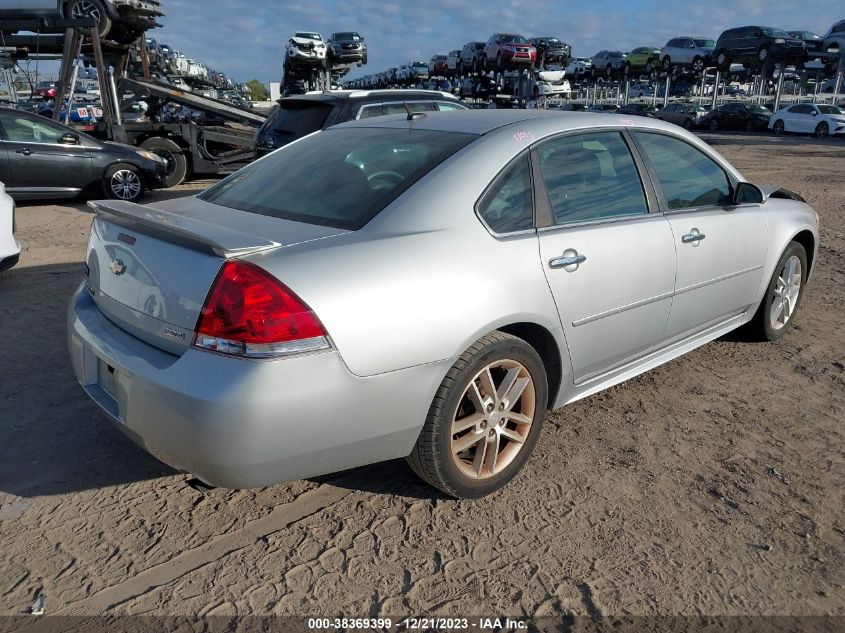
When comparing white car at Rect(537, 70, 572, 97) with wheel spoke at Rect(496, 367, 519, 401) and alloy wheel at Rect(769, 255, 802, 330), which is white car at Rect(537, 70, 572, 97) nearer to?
alloy wheel at Rect(769, 255, 802, 330)

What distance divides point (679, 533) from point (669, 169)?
6.56 feet

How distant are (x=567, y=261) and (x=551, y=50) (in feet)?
134

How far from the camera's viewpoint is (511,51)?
120ft

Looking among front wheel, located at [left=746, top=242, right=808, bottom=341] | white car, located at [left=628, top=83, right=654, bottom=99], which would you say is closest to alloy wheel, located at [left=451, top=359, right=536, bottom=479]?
front wheel, located at [left=746, top=242, right=808, bottom=341]

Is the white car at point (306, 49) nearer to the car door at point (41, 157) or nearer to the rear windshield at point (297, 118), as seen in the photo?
the car door at point (41, 157)

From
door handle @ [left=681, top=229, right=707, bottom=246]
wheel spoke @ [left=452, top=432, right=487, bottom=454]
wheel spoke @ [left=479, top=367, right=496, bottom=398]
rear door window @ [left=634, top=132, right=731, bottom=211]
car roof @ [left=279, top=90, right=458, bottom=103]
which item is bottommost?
wheel spoke @ [left=452, top=432, right=487, bottom=454]

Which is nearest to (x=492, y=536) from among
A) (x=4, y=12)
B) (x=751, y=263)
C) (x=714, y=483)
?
(x=714, y=483)

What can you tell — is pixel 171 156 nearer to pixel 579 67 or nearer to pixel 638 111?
pixel 638 111

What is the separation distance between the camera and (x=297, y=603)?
2.31 m

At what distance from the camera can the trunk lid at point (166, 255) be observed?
2334mm

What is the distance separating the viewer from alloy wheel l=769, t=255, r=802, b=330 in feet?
15.1

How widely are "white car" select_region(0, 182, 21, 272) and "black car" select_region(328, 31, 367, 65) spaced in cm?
2849

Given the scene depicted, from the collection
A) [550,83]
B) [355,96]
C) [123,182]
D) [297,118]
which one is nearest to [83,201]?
[123,182]

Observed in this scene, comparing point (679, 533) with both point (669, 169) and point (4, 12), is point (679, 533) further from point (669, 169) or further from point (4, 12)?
point (4, 12)
